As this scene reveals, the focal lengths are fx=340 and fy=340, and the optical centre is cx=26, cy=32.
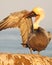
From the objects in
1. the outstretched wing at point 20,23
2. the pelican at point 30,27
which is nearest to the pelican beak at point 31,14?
the pelican at point 30,27

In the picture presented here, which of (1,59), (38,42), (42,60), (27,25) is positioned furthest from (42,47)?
(1,59)

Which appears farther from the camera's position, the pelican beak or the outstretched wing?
the pelican beak

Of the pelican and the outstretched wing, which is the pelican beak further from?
the outstretched wing

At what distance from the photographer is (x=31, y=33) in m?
13.1

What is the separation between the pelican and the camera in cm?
1259

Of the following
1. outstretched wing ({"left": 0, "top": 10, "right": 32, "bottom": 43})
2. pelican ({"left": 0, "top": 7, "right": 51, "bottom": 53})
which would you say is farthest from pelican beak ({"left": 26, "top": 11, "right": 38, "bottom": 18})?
outstretched wing ({"left": 0, "top": 10, "right": 32, "bottom": 43})

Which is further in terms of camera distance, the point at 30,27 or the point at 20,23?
the point at 30,27

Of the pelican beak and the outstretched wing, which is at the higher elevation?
the pelican beak

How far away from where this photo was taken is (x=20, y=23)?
13.0 m

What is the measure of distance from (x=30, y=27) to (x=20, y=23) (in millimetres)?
454

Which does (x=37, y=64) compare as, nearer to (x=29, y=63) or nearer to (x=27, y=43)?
(x=29, y=63)

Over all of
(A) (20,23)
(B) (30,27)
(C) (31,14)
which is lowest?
(B) (30,27)

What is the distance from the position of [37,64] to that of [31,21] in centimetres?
345

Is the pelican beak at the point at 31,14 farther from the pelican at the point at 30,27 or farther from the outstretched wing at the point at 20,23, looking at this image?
the outstretched wing at the point at 20,23
